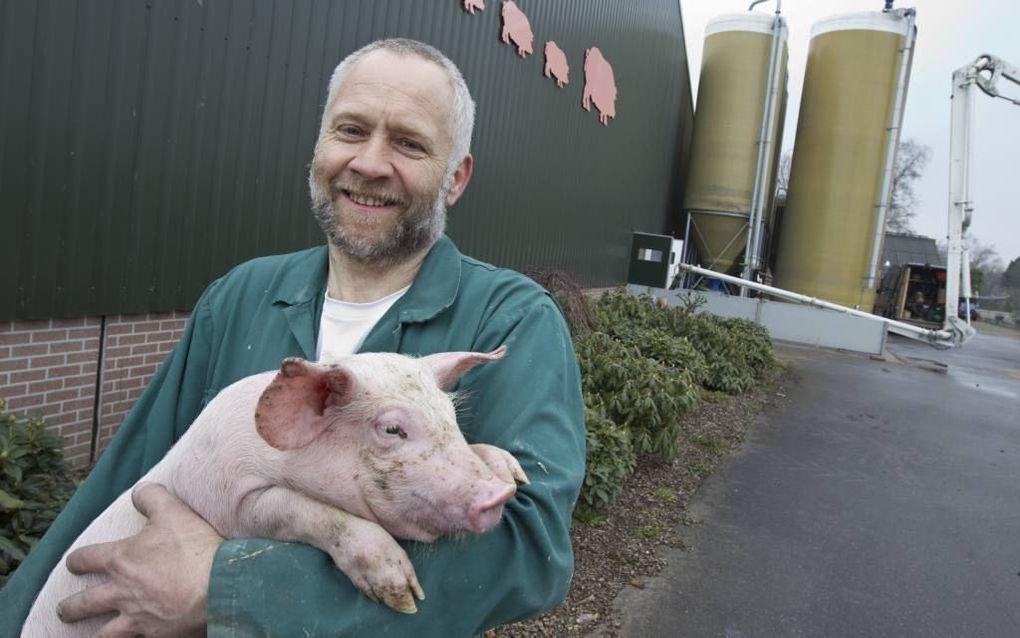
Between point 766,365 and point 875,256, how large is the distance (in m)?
8.68

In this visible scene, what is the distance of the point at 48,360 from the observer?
4383mm

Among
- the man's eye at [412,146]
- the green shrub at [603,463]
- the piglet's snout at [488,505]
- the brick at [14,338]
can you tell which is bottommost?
the green shrub at [603,463]

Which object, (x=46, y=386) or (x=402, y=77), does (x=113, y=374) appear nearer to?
(x=46, y=386)

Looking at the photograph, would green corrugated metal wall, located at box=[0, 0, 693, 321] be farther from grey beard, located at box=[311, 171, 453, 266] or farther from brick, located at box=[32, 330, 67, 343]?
grey beard, located at box=[311, 171, 453, 266]

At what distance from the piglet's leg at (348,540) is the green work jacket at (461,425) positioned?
29 mm

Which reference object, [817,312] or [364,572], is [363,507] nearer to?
[364,572]

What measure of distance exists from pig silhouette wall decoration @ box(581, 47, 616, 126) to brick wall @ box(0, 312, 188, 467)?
32.0 feet

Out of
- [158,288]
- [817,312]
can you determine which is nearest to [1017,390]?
[817,312]

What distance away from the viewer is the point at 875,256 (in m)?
19.0

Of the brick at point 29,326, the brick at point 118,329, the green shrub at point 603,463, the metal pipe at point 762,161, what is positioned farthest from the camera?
the metal pipe at point 762,161

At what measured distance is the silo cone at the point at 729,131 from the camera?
64.4ft

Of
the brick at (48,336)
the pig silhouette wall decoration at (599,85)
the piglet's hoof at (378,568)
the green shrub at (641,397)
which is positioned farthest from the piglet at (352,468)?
the pig silhouette wall decoration at (599,85)

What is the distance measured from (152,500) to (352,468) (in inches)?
17.3

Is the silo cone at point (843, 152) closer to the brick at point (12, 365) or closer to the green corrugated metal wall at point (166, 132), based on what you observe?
the green corrugated metal wall at point (166, 132)
